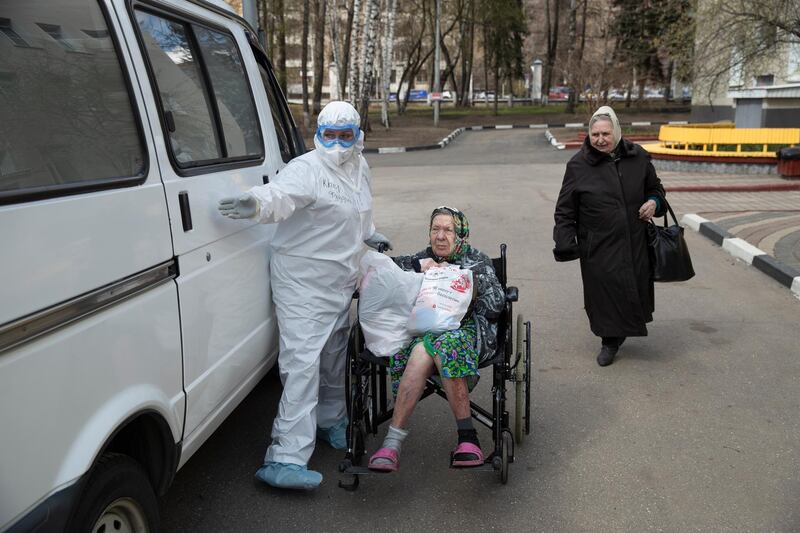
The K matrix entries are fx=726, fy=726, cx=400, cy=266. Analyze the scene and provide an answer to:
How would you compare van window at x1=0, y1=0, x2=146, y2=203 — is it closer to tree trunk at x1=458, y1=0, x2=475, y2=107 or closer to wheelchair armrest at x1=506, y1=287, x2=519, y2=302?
wheelchair armrest at x1=506, y1=287, x2=519, y2=302

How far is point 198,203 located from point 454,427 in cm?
212

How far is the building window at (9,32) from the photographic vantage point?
204 centimetres

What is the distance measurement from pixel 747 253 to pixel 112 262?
7.56 meters

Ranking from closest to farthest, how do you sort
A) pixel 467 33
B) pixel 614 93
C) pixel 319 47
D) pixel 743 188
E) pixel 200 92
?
1. pixel 200 92
2. pixel 743 188
3. pixel 319 47
4. pixel 614 93
5. pixel 467 33

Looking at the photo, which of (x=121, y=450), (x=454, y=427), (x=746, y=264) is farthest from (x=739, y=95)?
(x=121, y=450)

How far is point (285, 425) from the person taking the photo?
11.5ft

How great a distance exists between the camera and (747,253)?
813cm

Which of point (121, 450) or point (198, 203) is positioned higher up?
point (198, 203)

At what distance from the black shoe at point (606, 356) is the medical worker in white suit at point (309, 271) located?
2359 mm

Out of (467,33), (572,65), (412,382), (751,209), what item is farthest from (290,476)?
(467,33)

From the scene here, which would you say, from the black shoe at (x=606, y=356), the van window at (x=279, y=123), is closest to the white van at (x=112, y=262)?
the van window at (x=279, y=123)

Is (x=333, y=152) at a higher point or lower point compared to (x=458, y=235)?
higher

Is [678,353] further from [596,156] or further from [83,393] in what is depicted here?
[83,393]

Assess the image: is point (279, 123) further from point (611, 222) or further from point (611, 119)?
point (611, 222)
